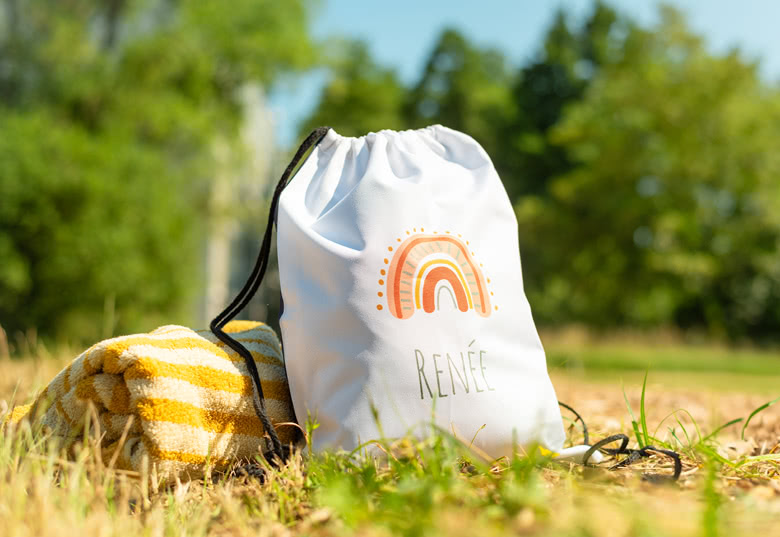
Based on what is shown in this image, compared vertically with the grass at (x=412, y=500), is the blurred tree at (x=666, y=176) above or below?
above

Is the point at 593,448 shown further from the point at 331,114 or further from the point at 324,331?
the point at 331,114

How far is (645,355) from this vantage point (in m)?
13.9

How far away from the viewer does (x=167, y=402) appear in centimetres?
148

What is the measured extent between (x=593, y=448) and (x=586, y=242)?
1312 centimetres

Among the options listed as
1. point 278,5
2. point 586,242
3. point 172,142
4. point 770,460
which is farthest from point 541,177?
point 770,460

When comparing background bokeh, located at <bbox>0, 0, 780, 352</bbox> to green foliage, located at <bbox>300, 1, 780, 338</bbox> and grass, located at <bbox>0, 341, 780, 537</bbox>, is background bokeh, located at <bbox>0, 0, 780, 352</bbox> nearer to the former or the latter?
green foliage, located at <bbox>300, 1, 780, 338</bbox>

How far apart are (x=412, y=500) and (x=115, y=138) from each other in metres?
12.0

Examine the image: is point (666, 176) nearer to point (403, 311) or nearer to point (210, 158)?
point (210, 158)

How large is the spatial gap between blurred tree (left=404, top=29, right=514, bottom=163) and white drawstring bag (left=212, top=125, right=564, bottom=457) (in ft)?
72.9

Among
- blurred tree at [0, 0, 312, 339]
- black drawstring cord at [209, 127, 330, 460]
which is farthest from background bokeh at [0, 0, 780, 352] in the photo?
black drawstring cord at [209, 127, 330, 460]

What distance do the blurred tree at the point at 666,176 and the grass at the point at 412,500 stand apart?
38.3 ft

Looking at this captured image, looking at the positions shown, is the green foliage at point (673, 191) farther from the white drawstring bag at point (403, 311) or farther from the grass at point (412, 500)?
the grass at point (412, 500)

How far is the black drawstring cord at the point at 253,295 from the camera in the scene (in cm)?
160

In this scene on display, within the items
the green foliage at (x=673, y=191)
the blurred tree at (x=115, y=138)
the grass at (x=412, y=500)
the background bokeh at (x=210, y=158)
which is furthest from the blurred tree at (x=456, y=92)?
the grass at (x=412, y=500)
